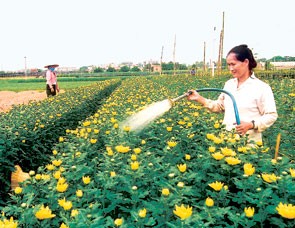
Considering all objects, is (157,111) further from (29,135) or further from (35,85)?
(35,85)

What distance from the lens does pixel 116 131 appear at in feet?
12.2

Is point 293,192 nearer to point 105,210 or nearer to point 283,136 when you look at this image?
point 105,210

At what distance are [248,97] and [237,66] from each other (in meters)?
0.29

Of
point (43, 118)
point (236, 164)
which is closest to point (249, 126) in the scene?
point (236, 164)

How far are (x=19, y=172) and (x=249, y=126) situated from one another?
3.08m

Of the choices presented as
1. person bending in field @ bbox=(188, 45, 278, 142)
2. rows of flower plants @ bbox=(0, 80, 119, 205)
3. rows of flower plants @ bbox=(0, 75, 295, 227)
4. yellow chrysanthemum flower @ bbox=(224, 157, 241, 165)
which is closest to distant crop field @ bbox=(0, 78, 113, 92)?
rows of flower plants @ bbox=(0, 80, 119, 205)

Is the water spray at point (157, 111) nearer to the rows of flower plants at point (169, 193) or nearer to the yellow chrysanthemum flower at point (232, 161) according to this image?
the rows of flower plants at point (169, 193)

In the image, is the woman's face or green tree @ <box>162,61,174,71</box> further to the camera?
green tree @ <box>162,61,174,71</box>

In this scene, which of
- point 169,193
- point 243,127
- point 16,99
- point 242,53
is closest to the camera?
point 169,193

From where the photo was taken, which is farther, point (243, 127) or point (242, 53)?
point (242, 53)

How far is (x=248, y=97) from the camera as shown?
334cm

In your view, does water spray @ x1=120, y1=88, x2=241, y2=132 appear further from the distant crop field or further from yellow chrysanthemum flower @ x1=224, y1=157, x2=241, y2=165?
the distant crop field

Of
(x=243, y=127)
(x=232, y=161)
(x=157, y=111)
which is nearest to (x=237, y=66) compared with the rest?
(x=243, y=127)

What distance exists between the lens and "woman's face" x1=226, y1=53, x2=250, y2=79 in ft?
10.8
